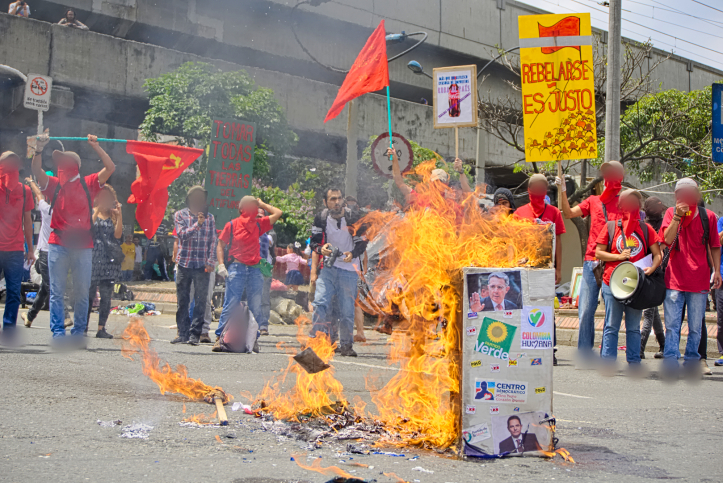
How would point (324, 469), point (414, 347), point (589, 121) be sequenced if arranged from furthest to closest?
1. point (589, 121)
2. point (414, 347)
3. point (324, 469)

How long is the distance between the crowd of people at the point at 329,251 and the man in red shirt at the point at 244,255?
1cm

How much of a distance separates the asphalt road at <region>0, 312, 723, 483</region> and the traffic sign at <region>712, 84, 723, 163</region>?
6.63 m

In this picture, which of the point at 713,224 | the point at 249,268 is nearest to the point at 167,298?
the point at 249,268

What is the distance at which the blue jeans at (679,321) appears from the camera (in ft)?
22.3

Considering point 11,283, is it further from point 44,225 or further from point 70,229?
point 44,225

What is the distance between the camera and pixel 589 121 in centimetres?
800

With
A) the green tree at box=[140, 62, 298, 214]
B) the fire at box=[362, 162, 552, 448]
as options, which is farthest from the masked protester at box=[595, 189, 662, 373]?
the green tree at box=[140, 62, 298, 214]

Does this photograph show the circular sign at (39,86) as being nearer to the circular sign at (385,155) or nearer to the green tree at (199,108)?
the circular sign at (385,155)

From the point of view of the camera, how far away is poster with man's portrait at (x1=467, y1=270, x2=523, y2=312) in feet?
11.4

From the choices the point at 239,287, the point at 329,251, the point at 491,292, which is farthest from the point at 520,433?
the point at 239,287

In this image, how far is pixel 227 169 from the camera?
11.1 m

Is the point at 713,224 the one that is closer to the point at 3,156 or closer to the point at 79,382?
the point at 79,382

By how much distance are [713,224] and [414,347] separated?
4.57 m

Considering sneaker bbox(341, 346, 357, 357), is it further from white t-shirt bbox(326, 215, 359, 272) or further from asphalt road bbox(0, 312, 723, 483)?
asphalt road bbox(0, 312, 723, 483)
